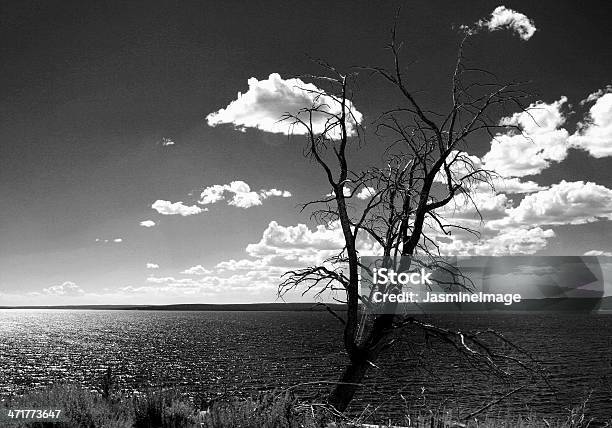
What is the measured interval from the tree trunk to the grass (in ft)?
1.55

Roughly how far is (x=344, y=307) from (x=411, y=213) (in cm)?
230

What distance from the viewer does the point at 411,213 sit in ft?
31.2

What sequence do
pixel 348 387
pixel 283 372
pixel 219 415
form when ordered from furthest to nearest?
1. pixel 283 372
2. pixel 348 387
3. pixel 219 415

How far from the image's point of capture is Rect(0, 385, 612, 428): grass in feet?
23.4

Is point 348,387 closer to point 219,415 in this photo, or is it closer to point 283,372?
point 219,415

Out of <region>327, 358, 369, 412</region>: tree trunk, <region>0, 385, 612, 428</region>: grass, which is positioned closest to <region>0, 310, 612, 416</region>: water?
<region>327, 358, 369, 412</region>: tree trunk

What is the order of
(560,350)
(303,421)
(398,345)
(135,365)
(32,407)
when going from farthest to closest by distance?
(560,350)
(135,365)
(398,345)
(32,407)
(303,421)

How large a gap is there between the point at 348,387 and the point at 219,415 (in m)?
2.53

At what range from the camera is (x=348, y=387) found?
9203 mm

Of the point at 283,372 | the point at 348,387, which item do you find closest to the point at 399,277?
the point at 348,387

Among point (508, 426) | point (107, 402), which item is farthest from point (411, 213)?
point (107, 402)

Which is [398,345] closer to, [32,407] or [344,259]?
[344,259]

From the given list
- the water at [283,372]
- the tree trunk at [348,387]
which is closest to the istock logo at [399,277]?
the tree trunk at [348,387]

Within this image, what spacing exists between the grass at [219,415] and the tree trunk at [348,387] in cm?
47
